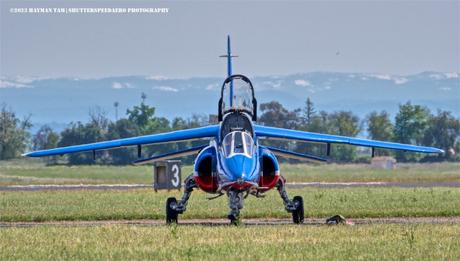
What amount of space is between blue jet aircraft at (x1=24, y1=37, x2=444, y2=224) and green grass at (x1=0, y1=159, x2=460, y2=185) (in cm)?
3529

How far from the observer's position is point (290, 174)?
79.2m

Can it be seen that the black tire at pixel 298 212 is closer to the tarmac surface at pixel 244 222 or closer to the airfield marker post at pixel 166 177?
the tarmac surface at pixel 244 222

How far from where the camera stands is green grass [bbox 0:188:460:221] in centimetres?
3512

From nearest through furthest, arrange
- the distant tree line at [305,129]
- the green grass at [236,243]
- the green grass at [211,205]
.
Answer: the green grass at [236,243], the green grass at [211,205], the distant tree line at [305,129]

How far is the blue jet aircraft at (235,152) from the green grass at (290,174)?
3529 cm

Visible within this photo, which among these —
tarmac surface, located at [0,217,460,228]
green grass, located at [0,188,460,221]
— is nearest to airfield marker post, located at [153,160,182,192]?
green grass, located at [0,188,460,221]

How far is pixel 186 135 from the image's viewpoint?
32.6 meters

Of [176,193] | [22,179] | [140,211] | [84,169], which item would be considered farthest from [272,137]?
[84,169]

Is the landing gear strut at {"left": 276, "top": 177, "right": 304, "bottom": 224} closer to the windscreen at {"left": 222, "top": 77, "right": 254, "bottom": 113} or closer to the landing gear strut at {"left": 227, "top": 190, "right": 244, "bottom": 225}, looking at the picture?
the landing gear strut at {"left": 227, "top": 190, "right": 244, "bottom": 225}

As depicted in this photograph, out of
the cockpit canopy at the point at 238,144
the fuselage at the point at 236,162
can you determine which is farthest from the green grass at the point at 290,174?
the cockpit canopy at the point at 238,144

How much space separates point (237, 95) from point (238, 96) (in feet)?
0.12

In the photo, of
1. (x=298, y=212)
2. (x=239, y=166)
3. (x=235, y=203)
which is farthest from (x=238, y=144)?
(x=298, y=212)

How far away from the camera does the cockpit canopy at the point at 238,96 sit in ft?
103

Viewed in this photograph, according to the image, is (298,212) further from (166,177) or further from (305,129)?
(305,129)
